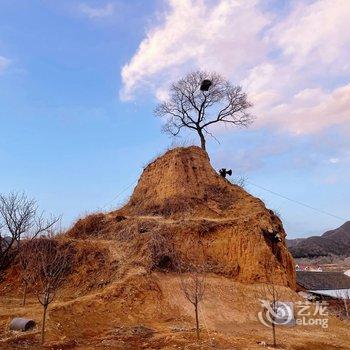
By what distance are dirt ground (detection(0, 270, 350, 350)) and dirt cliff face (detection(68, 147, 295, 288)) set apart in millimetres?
1277

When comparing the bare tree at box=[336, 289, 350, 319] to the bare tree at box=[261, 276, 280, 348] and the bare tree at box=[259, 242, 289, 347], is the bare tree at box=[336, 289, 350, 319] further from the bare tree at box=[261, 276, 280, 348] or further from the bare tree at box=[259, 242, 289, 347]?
the bare tree at box=[261, 276, 280, 348]

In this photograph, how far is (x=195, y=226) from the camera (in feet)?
74.7

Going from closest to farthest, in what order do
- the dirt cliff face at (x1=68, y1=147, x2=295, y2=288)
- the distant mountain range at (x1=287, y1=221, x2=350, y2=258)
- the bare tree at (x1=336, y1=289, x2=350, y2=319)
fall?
the dirt cliff face at (x1=68, y1=147, x2=295, y2=288) < the bare tree at (x1=336, y1=289, x2=350, y2=319) < the distant mountain range at (x1=287, y1=221, x2=350, y2=258)

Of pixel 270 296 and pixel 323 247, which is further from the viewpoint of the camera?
pixel 323 247

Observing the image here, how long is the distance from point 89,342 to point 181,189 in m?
14.4

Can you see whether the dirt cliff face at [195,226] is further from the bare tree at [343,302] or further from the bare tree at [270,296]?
the bare tree at [343,302]

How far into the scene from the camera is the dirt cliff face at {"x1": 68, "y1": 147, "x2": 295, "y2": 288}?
21.3 metres

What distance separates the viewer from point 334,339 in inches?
612

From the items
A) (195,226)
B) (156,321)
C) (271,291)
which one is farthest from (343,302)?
(156,321)

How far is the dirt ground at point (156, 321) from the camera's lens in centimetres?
1319

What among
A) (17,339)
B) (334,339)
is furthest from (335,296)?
(17,339)

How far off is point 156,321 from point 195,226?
711 cm

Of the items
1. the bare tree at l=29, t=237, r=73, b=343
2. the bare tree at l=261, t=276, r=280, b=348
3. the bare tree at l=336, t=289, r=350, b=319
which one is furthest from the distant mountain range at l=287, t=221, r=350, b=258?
the bare tree at l=29, t=237, r=73, b=343

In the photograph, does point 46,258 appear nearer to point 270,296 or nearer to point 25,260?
point 25,260
